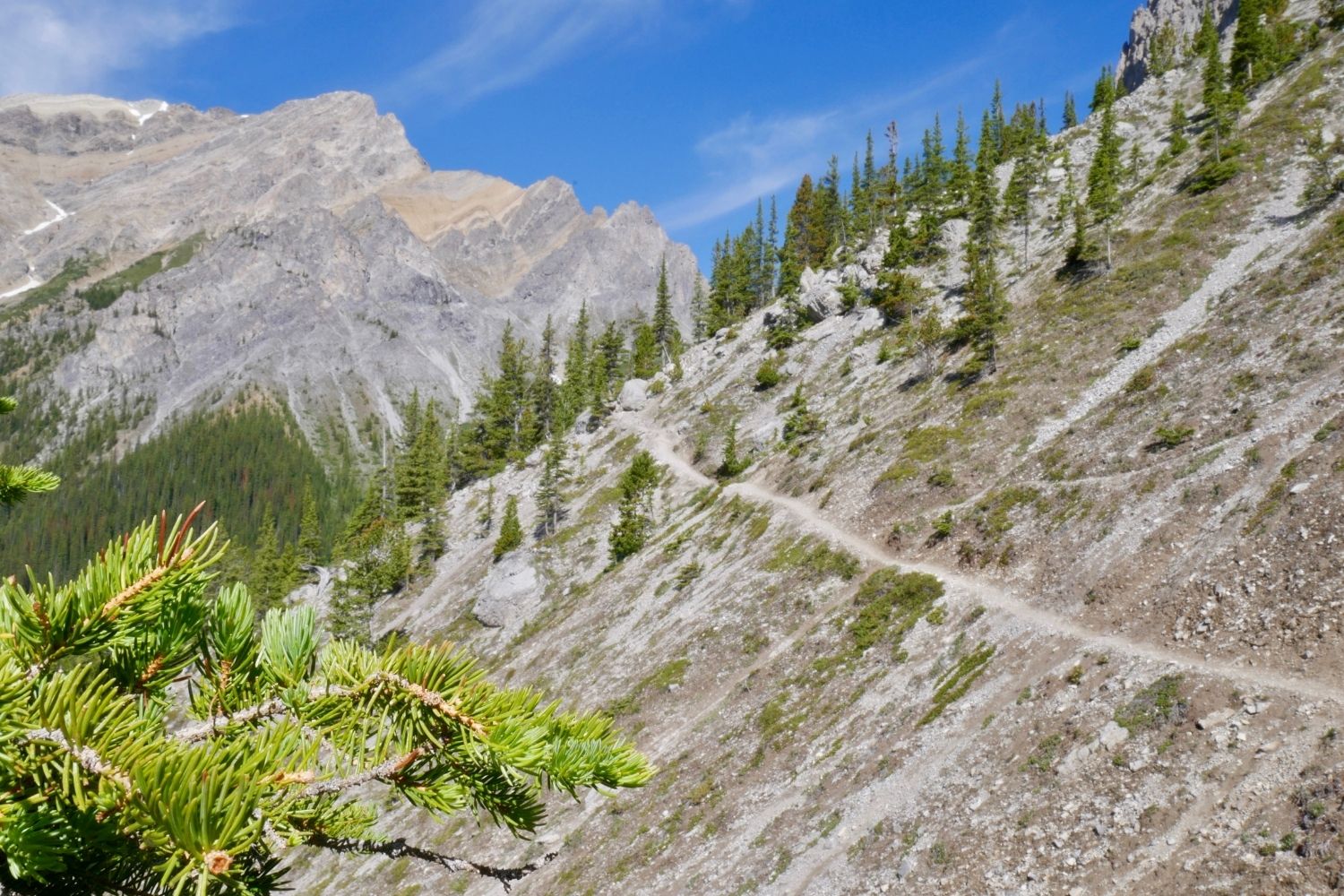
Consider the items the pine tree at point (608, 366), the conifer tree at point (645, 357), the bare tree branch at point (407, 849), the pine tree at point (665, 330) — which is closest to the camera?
the bare tree branch at point (407, 849)

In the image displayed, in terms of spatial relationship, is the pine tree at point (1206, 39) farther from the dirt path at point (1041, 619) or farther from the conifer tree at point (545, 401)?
the conifer tree at point (545, 401)

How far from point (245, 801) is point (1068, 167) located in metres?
113

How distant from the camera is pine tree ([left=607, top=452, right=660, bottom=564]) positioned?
5738cm

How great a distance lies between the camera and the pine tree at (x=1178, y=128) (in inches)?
2889

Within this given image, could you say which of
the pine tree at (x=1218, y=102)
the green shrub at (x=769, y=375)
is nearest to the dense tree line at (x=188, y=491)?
the green shrub at (x=769, y=375)

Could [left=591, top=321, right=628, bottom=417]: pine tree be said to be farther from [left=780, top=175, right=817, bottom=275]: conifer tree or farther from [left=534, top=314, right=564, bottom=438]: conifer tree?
[left=780, top=175, right=817, bottom=275]: conifer tree

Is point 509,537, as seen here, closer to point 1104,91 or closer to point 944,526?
point 944,526

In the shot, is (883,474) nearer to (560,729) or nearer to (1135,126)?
(560,729)

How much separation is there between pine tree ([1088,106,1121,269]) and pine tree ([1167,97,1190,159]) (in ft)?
17.2

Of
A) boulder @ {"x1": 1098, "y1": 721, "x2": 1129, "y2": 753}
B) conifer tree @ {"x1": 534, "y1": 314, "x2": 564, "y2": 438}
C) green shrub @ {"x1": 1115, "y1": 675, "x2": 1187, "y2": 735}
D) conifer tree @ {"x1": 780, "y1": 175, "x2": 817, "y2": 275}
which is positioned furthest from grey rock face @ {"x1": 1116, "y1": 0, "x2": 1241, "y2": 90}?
boulder @ {"x1": 1098, "y1": 721, "x2": 1129, "y2": 753}

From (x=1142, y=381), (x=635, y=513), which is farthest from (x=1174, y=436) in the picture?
(x=635, y=513)

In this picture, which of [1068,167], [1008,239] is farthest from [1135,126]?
[1008,239]

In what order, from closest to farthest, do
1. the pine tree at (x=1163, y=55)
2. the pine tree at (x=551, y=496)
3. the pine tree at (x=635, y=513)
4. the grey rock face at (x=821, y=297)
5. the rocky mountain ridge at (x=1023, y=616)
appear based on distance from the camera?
the rocky mountain ridge at (x=1023, y=616) < the pine tree at (x=635, y=513) < the pine tree at (x=551, y=496) < the grey rock face at (x=821, y=297) < the pine tree at (x=1163, y=55)

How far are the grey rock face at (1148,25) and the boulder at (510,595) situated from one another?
17677cm
